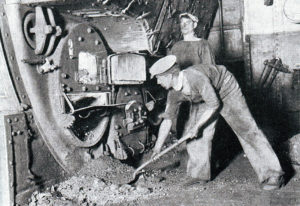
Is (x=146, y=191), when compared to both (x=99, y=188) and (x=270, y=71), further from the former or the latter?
(x=270, y=71)

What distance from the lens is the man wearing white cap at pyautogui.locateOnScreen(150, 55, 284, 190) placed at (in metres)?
3.06

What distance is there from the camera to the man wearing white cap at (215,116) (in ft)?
10.1

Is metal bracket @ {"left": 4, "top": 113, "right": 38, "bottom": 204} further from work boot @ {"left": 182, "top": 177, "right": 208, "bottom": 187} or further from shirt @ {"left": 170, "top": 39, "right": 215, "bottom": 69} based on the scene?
shirt @ {"left": 170, "top": 39, "right": 215, "bottom": 69}

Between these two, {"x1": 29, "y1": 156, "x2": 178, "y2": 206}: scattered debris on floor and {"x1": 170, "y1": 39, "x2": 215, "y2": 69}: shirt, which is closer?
{"x1": 29, "y1": 156, "x2": 178, "y2": 206}: scattered debris on floor

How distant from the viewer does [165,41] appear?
181 inches

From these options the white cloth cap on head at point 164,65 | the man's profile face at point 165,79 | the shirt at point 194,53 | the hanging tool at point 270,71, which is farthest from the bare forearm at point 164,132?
the hanging tool at point 270,71

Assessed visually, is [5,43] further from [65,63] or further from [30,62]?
[65,63]

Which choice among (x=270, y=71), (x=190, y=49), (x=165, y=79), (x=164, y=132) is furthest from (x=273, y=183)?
(x=270, y=71)

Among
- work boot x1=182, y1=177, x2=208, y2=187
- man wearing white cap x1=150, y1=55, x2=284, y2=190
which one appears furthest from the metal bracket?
work boot x1=182, y1=177, x2=208, y2=187

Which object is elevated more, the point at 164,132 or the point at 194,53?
the point at 194,53

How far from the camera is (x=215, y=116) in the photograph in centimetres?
355

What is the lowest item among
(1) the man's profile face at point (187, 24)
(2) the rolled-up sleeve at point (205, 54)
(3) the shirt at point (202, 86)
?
(3) the shirt at point (202, 86)

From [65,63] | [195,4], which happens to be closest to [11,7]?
[65,63]

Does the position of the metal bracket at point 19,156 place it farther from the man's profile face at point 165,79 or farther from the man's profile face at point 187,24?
the man's profile face at point 187,24
